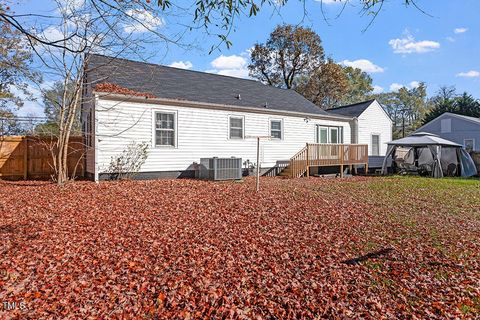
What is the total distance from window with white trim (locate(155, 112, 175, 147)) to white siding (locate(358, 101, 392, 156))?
486 inches

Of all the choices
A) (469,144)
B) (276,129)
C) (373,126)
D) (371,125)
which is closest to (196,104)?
(276,129)

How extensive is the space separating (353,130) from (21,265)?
1770 cm

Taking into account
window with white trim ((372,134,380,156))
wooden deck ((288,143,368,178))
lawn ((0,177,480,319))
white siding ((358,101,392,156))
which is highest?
white siding ((358,101,392,156))

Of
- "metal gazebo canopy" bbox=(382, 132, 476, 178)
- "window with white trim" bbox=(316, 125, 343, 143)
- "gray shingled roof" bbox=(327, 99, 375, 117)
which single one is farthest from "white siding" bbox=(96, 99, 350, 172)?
"metal gazebo canopy" bbox=(382, 132, 476, 178)

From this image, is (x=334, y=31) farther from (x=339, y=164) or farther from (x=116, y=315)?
(x=339, y=164)

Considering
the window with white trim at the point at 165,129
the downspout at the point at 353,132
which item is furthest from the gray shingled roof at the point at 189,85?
the downspout at the point at 353,132

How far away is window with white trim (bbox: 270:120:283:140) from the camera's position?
1418cm

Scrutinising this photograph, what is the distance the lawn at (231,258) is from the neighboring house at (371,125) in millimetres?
11497

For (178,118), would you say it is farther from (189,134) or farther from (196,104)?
(196,104)

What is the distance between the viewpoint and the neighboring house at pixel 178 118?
10023 mm

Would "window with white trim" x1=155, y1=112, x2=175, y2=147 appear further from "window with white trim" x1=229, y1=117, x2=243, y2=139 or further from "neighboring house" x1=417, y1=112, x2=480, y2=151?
"neighboring house" x1=417, y1=112, x2=480, y2=151

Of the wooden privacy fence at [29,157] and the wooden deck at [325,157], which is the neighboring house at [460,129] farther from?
the wooden privacy fence at [29,157]

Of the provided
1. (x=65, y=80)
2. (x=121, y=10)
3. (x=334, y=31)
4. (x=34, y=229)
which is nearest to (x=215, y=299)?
(x=121, y=10)

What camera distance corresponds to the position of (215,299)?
10.0ft
